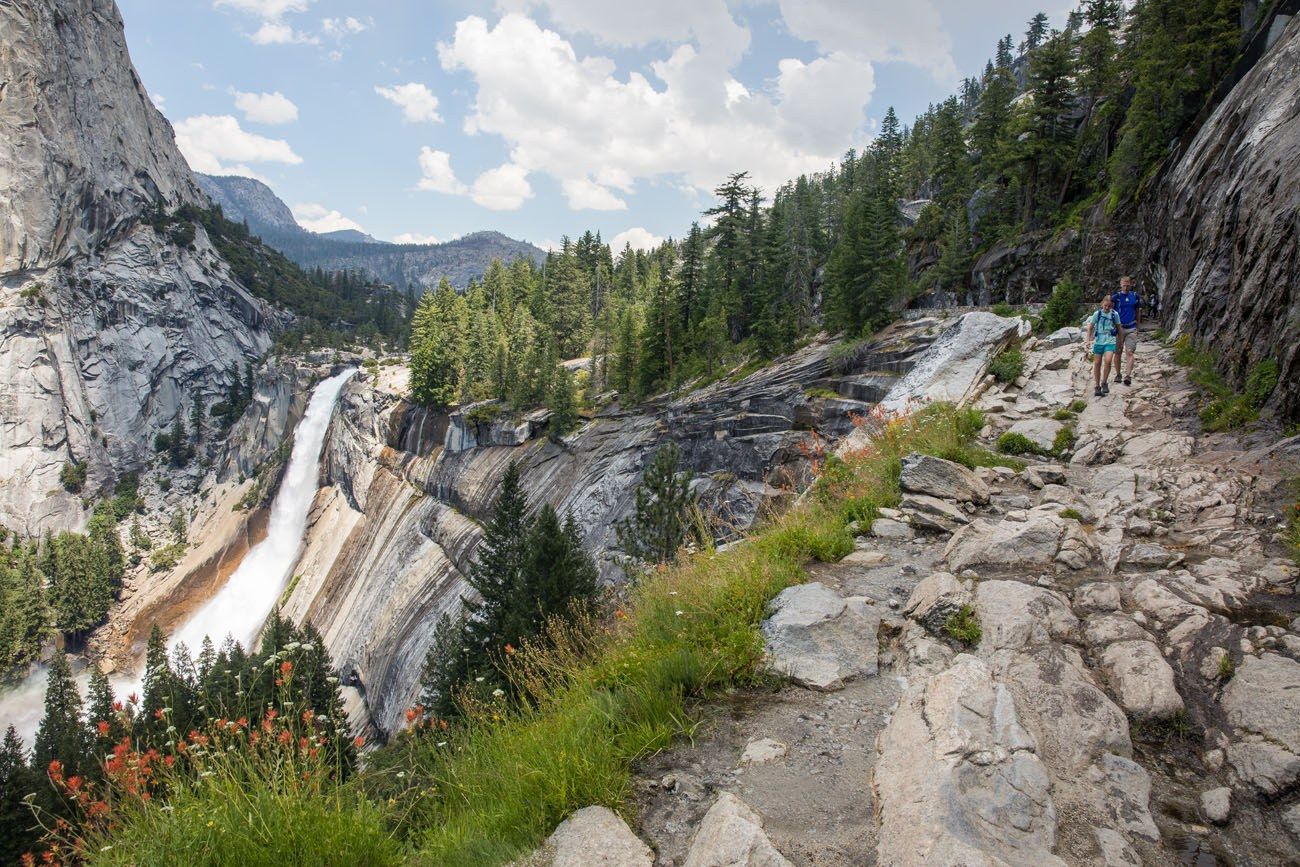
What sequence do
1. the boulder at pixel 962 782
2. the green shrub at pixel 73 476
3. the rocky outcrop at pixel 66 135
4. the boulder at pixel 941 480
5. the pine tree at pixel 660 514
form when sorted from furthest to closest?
the green shrub at pixel 73 476 < the rocky outcrop at pixel 66 135 < the pine tree at pixel 660 514 < the boulder at pixel 941 480 < the boulder at pixel 962 782

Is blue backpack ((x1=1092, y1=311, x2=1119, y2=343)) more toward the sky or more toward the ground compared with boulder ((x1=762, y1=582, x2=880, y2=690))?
more toward the sky

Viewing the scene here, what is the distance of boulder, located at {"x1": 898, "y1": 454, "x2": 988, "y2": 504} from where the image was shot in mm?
7270

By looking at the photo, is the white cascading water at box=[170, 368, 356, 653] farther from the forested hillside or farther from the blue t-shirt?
the blue t-shirt

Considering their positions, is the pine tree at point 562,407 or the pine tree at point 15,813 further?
the pine tree at point 562,407

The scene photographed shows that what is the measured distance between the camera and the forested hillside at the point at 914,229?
26.0m

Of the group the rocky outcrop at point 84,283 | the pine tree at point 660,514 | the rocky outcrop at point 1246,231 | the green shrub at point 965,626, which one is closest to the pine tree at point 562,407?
the pine tree at point 660,514

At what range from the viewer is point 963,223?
4109 centimetres

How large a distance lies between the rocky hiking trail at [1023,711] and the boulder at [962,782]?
11 mm

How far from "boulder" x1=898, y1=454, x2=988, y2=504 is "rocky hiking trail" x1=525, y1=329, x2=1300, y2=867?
0.90 m

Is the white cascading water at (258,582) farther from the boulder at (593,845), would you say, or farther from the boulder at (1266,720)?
the boulder at (1266,720)

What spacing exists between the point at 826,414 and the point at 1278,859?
79.6 ft

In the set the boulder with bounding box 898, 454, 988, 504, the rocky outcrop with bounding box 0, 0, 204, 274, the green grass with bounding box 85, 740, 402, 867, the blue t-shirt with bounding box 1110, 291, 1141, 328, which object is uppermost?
the rocky outcrop with bounding box 0, 0, 204, 274

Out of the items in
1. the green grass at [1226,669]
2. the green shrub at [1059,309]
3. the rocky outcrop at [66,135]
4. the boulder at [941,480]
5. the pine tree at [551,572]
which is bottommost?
the pine tree at [551,572]

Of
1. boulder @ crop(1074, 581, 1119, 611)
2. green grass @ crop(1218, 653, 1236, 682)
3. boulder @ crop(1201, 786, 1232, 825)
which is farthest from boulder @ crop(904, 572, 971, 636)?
boulder @ crop(1201, 786, 1232, 825)
